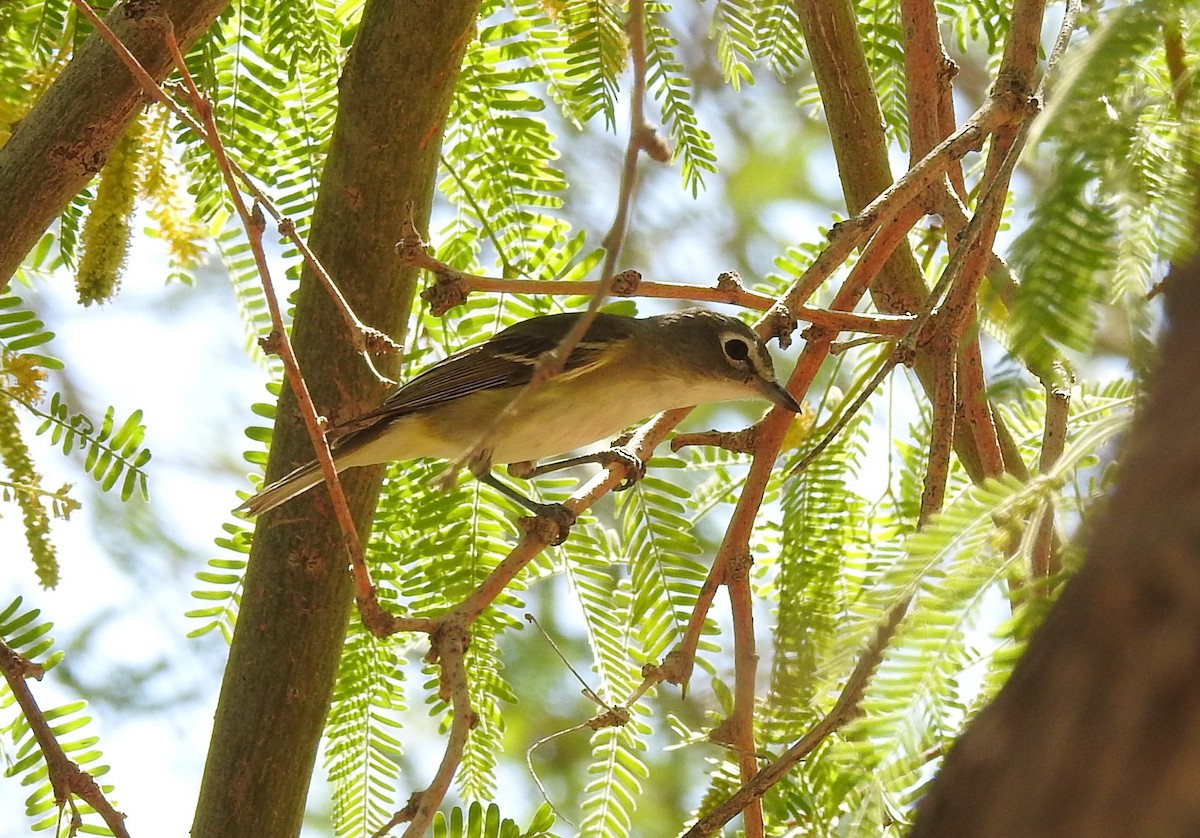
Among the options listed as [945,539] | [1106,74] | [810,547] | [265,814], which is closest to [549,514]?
[810,547]

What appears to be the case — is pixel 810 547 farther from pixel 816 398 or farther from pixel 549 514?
pixel 816 398

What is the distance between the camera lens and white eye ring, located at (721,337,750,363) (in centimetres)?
341

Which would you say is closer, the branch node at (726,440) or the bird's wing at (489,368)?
the branch node at (726,440)

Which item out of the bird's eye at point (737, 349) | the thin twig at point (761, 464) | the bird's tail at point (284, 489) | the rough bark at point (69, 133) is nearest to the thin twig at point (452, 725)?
the thin twig at point (761, 464)

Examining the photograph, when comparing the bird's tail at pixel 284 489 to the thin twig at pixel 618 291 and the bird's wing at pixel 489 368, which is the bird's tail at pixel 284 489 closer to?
the bird's wing at pixel 489 368

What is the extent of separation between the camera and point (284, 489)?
2.68 m

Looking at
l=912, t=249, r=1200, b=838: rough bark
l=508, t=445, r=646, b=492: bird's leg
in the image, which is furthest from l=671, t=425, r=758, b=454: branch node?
l=912, t=249, r=1200, b=838: rough bark

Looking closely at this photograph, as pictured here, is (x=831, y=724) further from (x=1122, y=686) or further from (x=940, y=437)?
(x=1122, y=686)

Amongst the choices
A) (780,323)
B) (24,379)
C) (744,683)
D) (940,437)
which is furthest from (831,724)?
(24,379)

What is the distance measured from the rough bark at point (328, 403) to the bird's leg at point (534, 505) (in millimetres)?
245

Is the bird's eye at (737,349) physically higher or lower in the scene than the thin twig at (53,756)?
higher

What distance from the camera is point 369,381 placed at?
2910 mm

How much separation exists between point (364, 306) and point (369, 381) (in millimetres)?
196

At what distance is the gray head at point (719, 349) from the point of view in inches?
133
